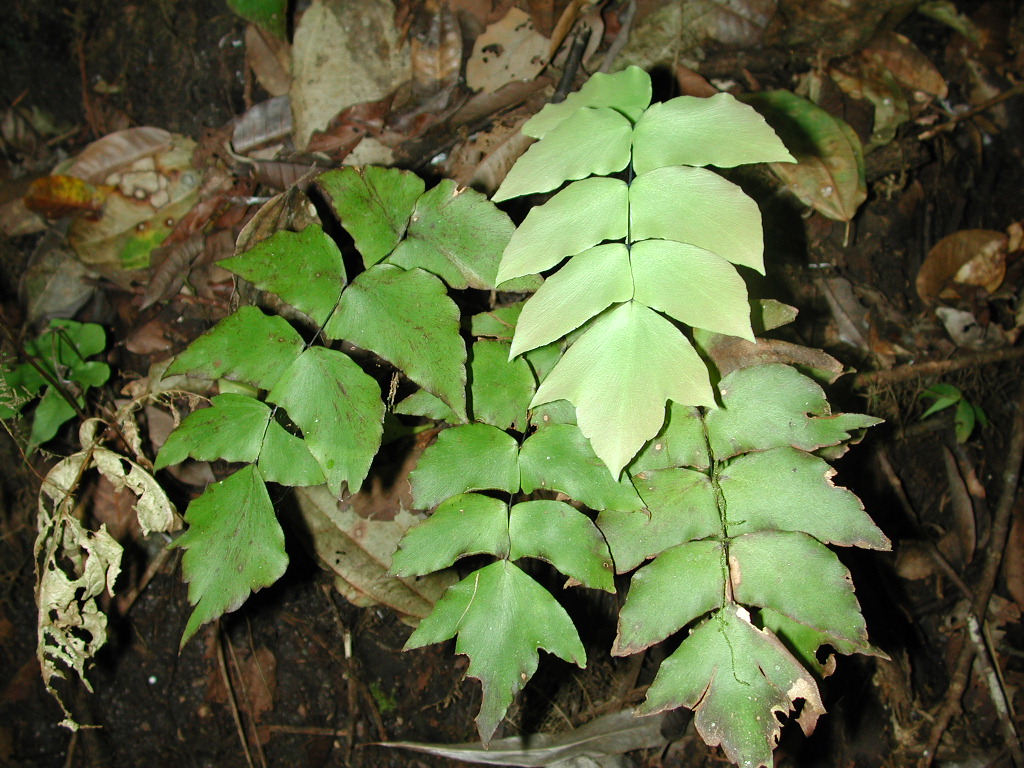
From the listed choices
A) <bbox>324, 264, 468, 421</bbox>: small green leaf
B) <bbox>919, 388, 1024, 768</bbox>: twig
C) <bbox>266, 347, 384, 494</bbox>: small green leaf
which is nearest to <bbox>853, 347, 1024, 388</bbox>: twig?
<bbox>919, 388, 1024, 768</bbox>: twig

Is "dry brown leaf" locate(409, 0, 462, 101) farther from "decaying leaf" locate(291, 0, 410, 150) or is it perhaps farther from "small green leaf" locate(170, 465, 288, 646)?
"small green leaf" locate(170, 465, 288, 646)

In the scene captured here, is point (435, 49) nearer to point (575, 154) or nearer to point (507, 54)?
point (507, 54)

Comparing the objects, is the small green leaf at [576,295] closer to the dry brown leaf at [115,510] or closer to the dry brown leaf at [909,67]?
the dry brown leaf at [115,510]

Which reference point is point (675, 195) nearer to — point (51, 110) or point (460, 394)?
point (460, 394)

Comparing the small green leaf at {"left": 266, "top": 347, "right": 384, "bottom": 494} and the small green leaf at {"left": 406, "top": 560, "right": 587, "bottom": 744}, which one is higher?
the small green leaf at {"left": 266, "top": 347, "right": 384, "bottom": 494}

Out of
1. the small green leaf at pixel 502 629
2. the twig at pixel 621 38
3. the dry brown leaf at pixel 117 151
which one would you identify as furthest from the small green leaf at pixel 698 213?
the dry brown leaf at pixel 117 151

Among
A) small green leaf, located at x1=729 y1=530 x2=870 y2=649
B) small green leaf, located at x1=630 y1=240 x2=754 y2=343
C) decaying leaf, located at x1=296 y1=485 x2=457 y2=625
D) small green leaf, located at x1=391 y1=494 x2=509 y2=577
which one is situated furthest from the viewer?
decaying leaf, located at x1=296 y1=485 x2=457 y2=625

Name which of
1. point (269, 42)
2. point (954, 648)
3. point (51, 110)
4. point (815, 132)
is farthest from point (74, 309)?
point (954, 648)

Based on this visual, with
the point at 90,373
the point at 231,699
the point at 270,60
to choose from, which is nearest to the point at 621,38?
the point at 270,60
